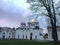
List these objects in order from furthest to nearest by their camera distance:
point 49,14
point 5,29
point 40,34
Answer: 1. point 5,29
2. point 40,34
3. point 49,14

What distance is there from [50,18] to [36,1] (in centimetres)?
356

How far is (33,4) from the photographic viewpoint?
1220 inches

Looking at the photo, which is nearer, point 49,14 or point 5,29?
point 49,14

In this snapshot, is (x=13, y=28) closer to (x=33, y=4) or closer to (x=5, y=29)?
(x=5, y=29)

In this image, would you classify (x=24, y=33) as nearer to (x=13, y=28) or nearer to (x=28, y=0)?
(x=13, y=28)

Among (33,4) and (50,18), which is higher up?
(33,4)

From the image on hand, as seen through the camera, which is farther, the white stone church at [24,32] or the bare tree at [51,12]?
the white stone church at [24,32]

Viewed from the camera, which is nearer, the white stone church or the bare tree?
the bare tree

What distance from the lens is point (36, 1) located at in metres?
30.9

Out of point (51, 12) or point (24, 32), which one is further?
point (24, 32)

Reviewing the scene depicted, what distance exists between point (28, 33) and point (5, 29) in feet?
38.0

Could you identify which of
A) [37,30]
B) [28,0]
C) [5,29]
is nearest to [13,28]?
[5,29]

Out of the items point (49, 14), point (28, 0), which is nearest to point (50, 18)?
point (49, 14)

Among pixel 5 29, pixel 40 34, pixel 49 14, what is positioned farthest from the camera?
pixel 5 29
